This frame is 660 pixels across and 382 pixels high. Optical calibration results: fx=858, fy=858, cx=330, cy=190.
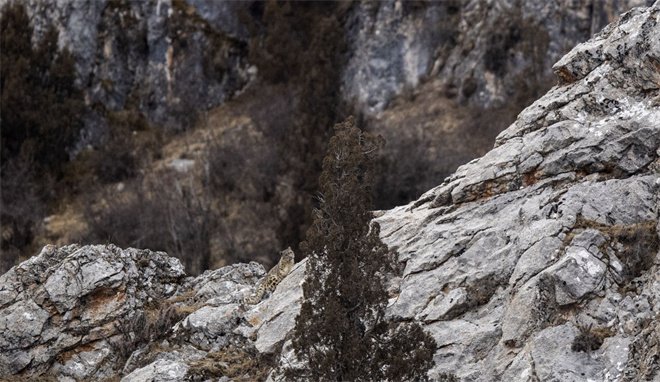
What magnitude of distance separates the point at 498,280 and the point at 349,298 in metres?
2.45

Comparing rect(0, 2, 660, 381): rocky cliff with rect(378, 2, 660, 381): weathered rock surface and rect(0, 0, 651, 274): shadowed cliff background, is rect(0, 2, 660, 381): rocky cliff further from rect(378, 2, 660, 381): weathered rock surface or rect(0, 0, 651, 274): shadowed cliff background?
rect(0, 0, 651, 274): shadowed cliff background

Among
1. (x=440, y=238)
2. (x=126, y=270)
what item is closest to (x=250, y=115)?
(x=126, y=270)

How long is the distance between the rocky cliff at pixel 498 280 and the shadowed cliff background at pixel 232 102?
14171mm

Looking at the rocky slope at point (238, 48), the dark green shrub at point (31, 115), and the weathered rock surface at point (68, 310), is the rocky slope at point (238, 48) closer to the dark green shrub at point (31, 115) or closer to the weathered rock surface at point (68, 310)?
the dark green shrub at point (31, 115)

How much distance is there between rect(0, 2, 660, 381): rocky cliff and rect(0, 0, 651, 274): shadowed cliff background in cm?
1417

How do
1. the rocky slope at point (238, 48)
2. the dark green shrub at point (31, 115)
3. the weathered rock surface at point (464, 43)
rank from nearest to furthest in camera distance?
the dark green shrub at point (31, 115) < the weathered rock surface at point (464, 43) < the rocky slope at point (238, 48)

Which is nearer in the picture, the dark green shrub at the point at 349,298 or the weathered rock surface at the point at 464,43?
the dark green shrub at the point at 349,298

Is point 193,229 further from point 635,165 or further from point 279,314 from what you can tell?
point 635,165

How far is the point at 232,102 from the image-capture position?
160 ft

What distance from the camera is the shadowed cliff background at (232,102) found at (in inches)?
1426

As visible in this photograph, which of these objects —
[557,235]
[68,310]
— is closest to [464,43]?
[68,310]

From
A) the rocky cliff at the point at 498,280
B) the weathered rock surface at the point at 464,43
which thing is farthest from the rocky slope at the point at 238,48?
the rocky cliff at the point at 498,280

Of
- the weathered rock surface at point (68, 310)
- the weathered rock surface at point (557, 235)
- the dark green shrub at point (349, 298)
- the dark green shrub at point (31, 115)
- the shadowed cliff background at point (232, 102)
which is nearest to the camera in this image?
the weathered rock surface at point (557, 235)

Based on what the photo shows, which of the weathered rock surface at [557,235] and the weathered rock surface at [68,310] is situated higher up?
the weathered rock surface at [557,235]
